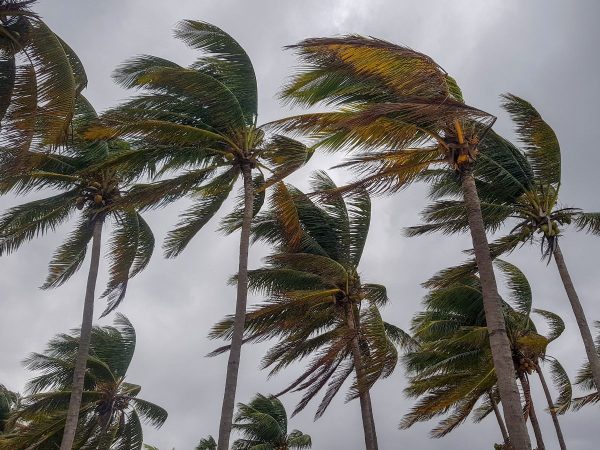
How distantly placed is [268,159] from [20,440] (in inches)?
468

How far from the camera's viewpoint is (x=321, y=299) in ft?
60.2

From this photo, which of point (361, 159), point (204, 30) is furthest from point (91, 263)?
point (361, 159)

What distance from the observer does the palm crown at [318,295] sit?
16.5 m

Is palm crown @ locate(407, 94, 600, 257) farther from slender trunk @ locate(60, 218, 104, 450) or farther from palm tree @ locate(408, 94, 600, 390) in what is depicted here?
slender trunk @ locate(60, 218, 104, 450)

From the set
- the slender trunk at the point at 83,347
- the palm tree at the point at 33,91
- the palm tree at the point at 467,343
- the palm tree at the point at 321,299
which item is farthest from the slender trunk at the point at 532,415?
the palm tree at the point at 33,91

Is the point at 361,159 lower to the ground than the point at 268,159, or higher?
lower

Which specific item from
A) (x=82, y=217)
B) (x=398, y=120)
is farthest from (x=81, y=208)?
(x=398, y=120)

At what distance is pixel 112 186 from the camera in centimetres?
1916

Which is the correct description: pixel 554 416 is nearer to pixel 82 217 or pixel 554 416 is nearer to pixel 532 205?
pixel 532 205

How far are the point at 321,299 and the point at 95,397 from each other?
10225 mm

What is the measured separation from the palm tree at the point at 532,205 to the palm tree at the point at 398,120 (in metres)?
3.42

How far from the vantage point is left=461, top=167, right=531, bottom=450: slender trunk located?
9703 millimetres

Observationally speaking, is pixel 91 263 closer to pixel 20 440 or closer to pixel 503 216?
pixel 20 440

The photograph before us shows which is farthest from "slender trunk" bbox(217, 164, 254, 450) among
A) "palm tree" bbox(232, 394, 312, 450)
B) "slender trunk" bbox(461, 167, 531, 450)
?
"palm tree" bbox(232, 394, 312, 450)
